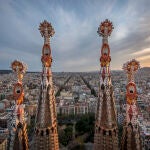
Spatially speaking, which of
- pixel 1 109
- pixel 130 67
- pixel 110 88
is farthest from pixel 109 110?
pixel 1 109

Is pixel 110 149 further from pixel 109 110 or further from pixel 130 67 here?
pixel 130 67

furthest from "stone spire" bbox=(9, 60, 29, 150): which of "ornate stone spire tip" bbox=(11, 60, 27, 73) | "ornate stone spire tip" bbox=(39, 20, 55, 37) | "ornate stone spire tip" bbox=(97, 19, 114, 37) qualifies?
"ornate stone spire tip" bbox=(97, 19, 114, 37)

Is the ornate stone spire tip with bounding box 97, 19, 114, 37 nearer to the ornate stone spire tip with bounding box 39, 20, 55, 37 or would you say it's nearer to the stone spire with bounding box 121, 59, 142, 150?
the stone spire with bounding box 121, 59, 142, 150

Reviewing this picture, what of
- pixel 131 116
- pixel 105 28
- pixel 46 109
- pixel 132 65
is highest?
pixel 105 28

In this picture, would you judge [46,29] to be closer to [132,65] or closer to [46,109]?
[46,109]

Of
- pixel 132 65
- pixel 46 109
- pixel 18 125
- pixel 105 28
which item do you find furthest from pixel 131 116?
pixel 18 125

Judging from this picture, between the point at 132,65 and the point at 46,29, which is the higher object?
the point at 46,29
